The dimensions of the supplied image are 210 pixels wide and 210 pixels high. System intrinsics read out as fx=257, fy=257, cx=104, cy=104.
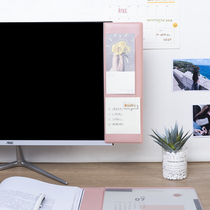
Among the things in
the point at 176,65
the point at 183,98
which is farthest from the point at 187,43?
the point at 183,98

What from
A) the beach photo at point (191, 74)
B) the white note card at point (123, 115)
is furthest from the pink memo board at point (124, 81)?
the beach photo at point (191, 74)

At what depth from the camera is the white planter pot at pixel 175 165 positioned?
0.90 m

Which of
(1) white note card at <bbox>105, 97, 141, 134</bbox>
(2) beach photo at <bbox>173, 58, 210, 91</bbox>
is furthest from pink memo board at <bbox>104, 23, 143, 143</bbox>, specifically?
(2) beach photo at <bbox>173, 58, 210, 91</bbox>

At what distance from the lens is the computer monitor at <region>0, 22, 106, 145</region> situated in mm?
893

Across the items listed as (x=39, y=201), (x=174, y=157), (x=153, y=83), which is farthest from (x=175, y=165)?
(x=39, y=201)

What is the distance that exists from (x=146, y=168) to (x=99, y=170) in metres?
0.19

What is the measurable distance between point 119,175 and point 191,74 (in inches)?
19.6

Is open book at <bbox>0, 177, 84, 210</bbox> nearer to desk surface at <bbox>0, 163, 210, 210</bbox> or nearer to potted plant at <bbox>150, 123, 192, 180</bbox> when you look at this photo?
desk surface at <bbox>0, 163, 210, 210</bbox>

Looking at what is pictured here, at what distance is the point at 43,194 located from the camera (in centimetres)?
74

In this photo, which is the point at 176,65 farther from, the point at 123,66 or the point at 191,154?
the point at 191,154

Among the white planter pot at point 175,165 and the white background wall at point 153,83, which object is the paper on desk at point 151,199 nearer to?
the white planter pot at point 175,165

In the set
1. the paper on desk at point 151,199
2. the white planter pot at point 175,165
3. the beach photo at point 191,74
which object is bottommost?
the paper on desk at point 151,199

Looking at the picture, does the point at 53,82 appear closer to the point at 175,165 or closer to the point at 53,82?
the point at 53,82

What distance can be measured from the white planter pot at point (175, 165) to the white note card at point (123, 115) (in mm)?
143
